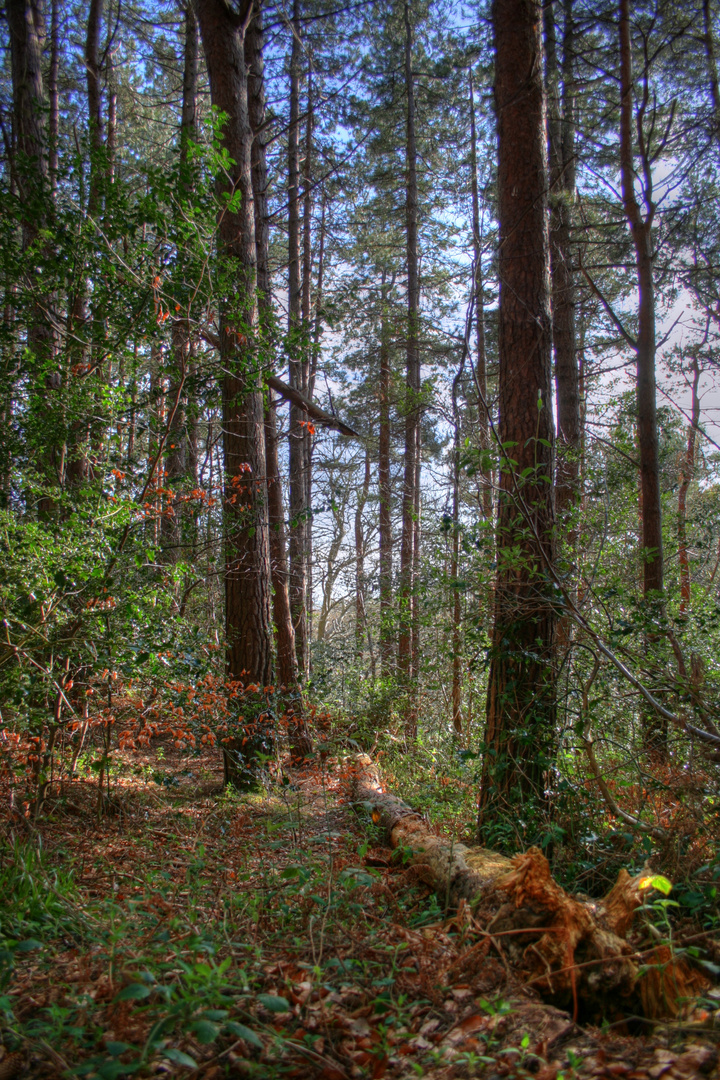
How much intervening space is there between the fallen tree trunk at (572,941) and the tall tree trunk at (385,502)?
7465 millimetres

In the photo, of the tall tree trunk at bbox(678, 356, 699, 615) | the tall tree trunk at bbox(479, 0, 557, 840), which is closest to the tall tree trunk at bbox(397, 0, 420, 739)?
the tall tree trunk at bbox(678, 356, 699, 615)

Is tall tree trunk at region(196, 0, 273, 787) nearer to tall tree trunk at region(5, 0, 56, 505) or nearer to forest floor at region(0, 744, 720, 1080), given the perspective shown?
tall tree trunk at region(5, 0, 56, 505)

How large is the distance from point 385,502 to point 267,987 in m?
12.1

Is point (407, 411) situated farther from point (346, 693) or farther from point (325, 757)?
point (325, 757)

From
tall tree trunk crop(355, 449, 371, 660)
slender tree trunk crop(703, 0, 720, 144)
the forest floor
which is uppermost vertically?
slender tree trunk crop(703, 0, 720, 144)

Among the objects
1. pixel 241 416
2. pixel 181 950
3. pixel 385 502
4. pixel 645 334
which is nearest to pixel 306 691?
pixel 241 416

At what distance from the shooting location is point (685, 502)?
60.3 feet

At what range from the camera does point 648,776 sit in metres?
3.90

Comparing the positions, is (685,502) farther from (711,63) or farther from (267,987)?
(267,987)

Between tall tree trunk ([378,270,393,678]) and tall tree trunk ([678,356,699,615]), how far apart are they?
4.70m

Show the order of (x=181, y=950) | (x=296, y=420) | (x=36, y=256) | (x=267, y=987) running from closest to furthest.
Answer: (x=267, y=987) → (x=181, y=950) → (x=36, y=256) → (x=296, y=420)

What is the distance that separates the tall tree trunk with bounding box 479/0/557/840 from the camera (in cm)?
418

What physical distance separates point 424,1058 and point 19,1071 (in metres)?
1.34

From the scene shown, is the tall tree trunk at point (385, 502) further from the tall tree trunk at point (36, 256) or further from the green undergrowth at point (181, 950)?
the green undergrowth at point (181, 950)
